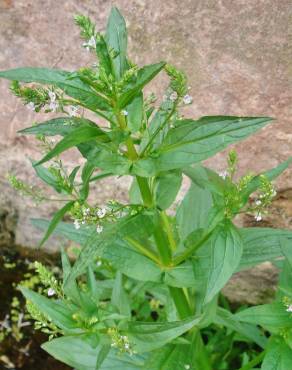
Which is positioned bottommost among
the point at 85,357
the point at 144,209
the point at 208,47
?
the point at 85,357

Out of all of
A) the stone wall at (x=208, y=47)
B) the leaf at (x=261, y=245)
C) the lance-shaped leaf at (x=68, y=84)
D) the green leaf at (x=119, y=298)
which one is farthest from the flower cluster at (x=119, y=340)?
the stone wall at (x=208, y=47)

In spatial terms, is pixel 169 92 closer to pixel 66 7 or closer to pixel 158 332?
pixel 158 332

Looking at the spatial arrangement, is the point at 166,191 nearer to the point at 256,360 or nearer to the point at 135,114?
the point at 135,114

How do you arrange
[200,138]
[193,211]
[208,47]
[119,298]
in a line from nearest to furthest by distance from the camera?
[200,138] < [119,298] < [193,211] < [208,47]


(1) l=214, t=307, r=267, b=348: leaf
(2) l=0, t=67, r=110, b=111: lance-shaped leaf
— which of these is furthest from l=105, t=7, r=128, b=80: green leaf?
(1) l=214, t=307, r=267, b=348: leaf

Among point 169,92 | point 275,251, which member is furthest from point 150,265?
point 169,92

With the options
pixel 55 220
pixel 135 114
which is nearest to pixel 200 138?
pixel 135 114
